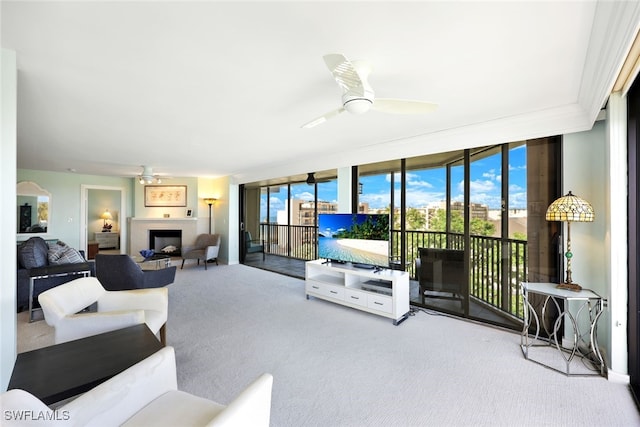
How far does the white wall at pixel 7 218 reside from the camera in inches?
56.4

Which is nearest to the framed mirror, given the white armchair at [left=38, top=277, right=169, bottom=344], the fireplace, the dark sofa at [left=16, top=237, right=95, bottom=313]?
the fireplace

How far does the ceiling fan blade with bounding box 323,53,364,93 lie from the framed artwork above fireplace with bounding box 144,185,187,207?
6897 mm

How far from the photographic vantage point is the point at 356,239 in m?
3.83

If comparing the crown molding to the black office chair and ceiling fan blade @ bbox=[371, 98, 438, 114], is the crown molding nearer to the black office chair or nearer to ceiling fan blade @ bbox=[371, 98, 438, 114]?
ceiling fan blade @ bbox=[371, 98, 438, 114]

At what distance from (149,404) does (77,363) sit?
57cm

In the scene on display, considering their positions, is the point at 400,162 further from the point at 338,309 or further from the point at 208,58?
the point at 208,58

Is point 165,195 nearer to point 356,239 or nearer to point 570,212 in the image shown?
point 356,239

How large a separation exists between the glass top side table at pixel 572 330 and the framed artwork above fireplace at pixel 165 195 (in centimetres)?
759

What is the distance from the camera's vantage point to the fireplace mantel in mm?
7195

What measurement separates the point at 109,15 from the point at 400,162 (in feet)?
11.2

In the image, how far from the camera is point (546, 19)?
4.51 ft

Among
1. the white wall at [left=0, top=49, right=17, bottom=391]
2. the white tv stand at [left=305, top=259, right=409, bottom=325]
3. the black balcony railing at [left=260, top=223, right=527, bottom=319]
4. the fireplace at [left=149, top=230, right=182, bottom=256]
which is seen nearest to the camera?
the white wall at [left=0, top=49, right=17, bottom=391]

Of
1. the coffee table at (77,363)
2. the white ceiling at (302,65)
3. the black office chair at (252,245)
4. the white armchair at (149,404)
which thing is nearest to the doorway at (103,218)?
the black office chair at (252,245)

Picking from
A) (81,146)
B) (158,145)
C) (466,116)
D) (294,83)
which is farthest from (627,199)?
(81,146)
